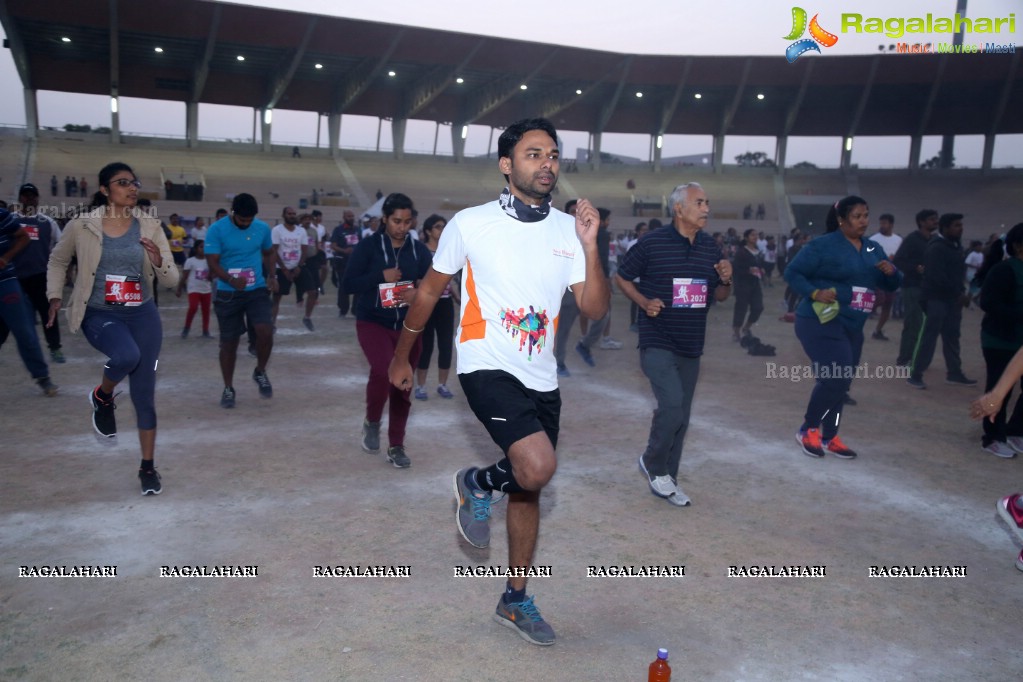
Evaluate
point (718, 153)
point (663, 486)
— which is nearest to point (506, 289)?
point (663, 486)

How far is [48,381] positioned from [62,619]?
5300 mm

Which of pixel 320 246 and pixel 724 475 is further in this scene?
pixel 320 246

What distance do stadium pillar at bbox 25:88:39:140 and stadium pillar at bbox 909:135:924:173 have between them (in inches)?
1830

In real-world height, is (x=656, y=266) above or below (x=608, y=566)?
above

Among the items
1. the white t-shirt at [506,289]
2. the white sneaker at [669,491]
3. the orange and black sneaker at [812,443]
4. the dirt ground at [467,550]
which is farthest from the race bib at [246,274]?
the orange and black sneaker at [812,443]

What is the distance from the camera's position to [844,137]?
1791 inches

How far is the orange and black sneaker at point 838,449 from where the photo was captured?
6191 millimetres

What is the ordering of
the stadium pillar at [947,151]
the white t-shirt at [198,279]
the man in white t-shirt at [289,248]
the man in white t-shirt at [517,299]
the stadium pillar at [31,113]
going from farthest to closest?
1. the stadium pillar at [947,151]
2. the stadium pillar at [31,113]
3. the man in white t-shirt at [289,248]
4. the white t-shirt at [198,279]
5. the man in white t-shirt at [517,299]

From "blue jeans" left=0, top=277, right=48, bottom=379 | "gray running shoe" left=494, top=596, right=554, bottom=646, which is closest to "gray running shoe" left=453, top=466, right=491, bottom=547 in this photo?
"gray running shoe" left=494, top=596, right=554, bottom=646

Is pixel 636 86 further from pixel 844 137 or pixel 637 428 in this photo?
pixel 637 428

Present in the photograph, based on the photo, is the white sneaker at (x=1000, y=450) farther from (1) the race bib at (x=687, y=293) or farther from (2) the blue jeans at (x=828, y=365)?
(1) the race bib at (x=687, y=293)

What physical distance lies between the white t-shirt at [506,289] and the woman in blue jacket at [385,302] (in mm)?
2318

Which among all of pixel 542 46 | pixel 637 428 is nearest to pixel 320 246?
pixel 637 428

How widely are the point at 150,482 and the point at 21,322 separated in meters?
3.77
